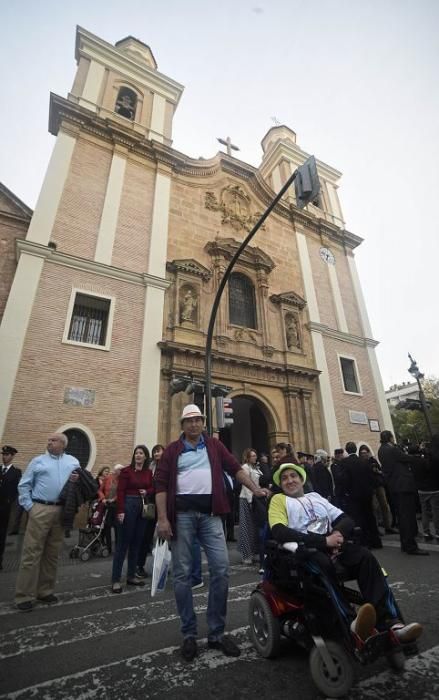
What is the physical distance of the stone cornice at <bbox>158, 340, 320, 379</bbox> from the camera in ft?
40.1

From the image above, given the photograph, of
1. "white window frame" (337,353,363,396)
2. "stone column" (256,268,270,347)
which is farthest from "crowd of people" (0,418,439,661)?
"white window frame" (337,353,363,396)

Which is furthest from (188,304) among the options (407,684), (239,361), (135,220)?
(407,684)

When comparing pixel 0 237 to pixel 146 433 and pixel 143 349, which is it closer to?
pixel 143 349

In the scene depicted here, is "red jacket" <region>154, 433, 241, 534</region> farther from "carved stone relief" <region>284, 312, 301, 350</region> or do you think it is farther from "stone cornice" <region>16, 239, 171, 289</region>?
"carved stone relief" <region>284, 312, 301, 350</region>

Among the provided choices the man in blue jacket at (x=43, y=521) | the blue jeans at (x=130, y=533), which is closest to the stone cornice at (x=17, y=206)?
the man in blue jacket at (x=43, y=521)

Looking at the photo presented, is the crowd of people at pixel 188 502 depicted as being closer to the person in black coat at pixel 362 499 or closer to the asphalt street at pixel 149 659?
the person in black coat at pixel 362 499

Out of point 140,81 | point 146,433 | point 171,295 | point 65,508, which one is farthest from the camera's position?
point 140,81

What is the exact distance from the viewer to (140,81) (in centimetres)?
1897

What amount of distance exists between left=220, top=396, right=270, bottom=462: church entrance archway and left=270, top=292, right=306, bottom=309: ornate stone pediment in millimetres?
5116

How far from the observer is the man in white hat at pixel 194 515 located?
2549mm

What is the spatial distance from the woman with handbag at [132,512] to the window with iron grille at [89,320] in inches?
295

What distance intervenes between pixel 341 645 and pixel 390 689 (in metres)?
0.35

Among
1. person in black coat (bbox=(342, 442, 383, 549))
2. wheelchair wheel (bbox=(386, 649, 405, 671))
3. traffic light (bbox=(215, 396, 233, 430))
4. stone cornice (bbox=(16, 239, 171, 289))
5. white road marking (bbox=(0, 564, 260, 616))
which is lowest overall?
white road marking (bbox=(0, 564, 260, 616))

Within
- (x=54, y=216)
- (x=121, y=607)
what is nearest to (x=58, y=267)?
(x=54, y=216)
